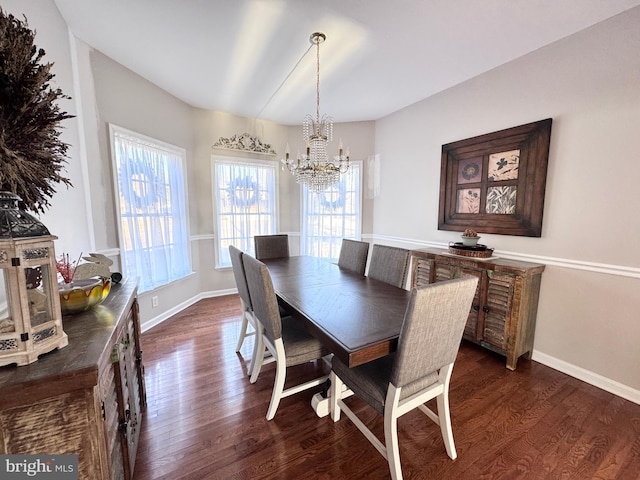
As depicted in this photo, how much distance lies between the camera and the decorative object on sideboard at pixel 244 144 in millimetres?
3758

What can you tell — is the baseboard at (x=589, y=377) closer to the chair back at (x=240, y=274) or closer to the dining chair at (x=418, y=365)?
the dining chair at (x=418, y=365)

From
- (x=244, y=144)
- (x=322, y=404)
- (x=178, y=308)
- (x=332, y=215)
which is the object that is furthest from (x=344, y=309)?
(x=244, y=144)

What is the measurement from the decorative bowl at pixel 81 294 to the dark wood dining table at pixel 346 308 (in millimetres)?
945

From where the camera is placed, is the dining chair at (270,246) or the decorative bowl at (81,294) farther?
the dining chair at (270,246)

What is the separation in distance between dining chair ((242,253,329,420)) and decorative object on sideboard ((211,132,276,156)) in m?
2.56

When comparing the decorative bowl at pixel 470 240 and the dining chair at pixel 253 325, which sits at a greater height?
the decorative bowl at pixel 470 240

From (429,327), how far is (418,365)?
0.20 metres

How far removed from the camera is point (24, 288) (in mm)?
780

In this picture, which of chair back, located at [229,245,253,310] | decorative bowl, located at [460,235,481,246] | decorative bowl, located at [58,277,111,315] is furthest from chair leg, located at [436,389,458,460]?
decorative bowl, located at [58,277,111,315]

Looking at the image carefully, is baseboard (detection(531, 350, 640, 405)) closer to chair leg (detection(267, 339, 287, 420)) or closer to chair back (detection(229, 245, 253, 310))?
chair leg (detection(267, 339, 287, 420))

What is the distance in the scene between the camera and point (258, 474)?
134 centimetres

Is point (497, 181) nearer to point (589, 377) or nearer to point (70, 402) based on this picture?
point (589, 377)

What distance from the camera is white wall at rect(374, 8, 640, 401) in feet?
6.10

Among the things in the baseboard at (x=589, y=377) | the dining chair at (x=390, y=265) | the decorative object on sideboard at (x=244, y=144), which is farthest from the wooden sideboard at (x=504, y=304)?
the decorative object on sideboard at (x=244, y=144)
